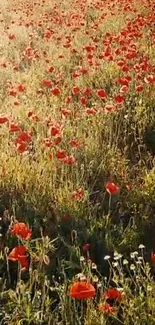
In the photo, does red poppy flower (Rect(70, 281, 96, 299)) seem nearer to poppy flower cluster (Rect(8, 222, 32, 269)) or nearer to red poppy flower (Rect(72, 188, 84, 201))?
poppy flower cluster (Rect(8, 222, 32, 269))

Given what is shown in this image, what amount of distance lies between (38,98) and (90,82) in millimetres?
703

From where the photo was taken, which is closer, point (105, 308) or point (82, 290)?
point (82, 290)

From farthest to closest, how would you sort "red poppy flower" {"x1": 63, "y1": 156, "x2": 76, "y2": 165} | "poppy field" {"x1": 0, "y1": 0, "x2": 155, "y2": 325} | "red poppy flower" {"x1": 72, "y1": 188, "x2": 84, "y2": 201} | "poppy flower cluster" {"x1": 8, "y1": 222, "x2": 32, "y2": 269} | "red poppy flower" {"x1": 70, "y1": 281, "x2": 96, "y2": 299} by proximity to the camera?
"red poppy flower" {"x1": 63, "y1": 156, "x2": 76, "y2": 165} < "red poppy flower" {"x1": 72, "y1": 188, "x2": 84, "y2": 201} < "poppy field" {"x1": 0, "y1": 0, "x2": 155, "y2": 325} < "poppy flower cluster" {"x1": 8, "y1": 222, "x2": 32, "y2": 269} < "red poppy flower" {"x1": 70, "y1": 281, "x2": 96, "y2": 299}

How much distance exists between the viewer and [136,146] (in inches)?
166

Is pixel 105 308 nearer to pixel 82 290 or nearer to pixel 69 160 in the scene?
pixel 82 290

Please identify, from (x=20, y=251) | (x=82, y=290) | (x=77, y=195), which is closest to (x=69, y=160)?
(x=77, y=195)

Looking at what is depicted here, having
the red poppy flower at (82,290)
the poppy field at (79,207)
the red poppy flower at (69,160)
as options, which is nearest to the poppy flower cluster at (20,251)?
the poppy field at (79,207)

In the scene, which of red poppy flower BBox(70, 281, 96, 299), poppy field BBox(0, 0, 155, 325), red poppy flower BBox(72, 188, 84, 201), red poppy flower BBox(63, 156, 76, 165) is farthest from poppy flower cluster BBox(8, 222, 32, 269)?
red poppy flower BBox(63, 156, 76, 165)

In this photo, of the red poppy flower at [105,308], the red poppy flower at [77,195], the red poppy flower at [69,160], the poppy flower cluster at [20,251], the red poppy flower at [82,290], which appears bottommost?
the red poppy flower at [105,308]

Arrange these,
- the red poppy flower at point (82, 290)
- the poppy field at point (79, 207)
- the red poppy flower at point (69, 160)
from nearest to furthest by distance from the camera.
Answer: the red poppy flower at point (82, 290) < the poppy field at point (79, 207) < the red poppy flower at point (69, 160)

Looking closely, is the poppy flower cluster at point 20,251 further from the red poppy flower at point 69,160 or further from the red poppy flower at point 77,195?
the red poppy flower at point 69,160

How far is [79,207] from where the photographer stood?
3.27 meters

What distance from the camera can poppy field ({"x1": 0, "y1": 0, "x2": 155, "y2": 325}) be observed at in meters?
2.45

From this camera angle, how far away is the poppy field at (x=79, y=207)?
2.45 m
